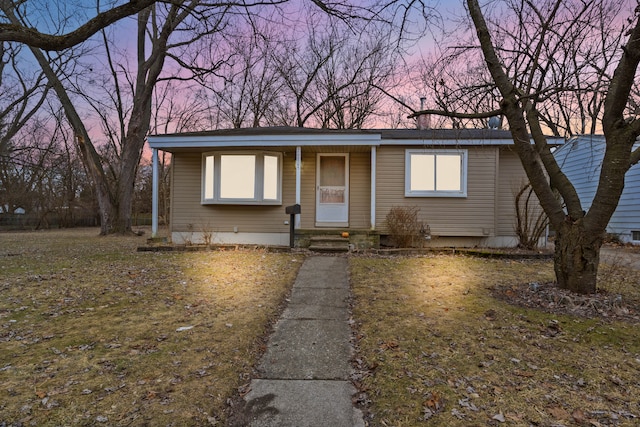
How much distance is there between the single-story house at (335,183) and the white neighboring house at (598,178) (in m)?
3.12

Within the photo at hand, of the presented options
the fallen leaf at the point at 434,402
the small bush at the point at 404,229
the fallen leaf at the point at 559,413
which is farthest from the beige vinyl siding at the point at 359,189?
the fallen leaf at the point at 559,413

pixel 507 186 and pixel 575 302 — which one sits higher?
pixel 507 186

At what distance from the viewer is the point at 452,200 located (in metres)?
10.1

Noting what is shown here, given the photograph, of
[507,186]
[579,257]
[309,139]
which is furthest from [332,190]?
[579,257]

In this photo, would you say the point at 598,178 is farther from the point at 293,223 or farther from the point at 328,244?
the point at 293,223

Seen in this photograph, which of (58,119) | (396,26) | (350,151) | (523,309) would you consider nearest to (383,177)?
(350,151)

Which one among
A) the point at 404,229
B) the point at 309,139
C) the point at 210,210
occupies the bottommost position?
the point at 404,229

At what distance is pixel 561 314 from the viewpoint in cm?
416

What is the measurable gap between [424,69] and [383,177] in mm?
3938

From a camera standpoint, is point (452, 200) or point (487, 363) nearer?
point (487, 363)

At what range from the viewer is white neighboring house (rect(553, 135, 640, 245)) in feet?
39.6

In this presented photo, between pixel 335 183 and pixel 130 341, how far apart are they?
26.1ft

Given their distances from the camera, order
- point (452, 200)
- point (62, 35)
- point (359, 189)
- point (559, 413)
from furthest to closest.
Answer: point (359, 189), point (452, 200), point (62, 35), point (559, 413)

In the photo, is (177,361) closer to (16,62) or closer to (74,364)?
(74,364)
